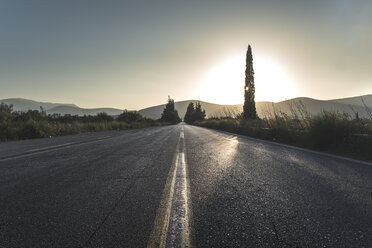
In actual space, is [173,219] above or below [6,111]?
below

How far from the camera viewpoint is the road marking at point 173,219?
162cm

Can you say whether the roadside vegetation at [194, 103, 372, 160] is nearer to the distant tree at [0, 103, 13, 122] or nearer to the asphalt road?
the asphalt road

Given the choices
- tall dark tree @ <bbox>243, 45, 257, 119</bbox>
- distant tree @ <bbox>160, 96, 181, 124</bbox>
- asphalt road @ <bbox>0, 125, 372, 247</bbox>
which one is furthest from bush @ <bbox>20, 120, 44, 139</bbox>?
distant tree @ <bbox>160, 96, 181, 124</bbox>

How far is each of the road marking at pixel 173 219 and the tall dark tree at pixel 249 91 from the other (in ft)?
91.9

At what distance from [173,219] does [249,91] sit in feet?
99.3

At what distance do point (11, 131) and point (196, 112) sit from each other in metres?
79.7

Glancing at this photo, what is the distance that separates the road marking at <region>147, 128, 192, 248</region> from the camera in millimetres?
1621

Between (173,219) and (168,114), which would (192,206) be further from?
(168,114)

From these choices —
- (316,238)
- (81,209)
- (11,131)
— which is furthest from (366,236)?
(11,131)

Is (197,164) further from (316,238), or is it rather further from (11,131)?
(11,131)

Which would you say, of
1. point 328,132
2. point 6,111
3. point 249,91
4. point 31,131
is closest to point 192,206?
point 328,132

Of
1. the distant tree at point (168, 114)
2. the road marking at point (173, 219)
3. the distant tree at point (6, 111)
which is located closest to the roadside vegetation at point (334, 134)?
the road marking at point (173, 219)

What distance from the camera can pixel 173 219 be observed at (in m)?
2.02

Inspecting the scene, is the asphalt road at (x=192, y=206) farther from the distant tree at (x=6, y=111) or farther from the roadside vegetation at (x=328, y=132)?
the distant tree at (x=6, y=111)
